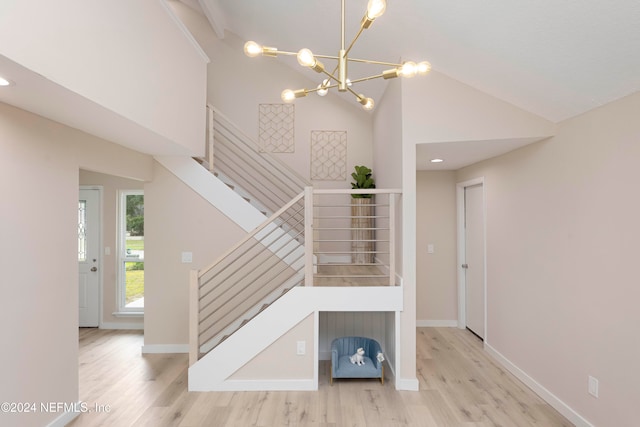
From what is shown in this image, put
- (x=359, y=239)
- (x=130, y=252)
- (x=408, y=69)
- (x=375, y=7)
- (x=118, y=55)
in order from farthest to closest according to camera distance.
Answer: (x=130, y=252)
(x=359, y=239)
(x=118, y=55)
(x=408, y=69)
(x=375, y=7)

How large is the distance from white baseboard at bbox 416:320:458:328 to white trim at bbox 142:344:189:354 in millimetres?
3335

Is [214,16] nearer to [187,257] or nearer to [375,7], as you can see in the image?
[187,257]

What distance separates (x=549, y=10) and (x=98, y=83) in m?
2.74

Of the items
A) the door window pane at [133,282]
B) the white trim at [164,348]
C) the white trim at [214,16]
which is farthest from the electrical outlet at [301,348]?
the white trim at [214,16]

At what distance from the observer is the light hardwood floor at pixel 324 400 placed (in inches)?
105

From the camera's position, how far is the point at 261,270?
412cm

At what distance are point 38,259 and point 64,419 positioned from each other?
1.30 m

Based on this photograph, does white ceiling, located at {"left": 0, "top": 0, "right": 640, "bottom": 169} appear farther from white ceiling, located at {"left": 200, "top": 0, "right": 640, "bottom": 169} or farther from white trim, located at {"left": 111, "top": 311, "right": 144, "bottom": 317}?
white trim, located at {"left": 111, "top": 311, "right": 144, "bottom": 317}

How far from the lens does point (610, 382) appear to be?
233 cm

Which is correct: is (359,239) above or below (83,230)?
below

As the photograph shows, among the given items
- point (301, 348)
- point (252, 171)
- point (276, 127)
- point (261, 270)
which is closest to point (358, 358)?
point (301, 348)

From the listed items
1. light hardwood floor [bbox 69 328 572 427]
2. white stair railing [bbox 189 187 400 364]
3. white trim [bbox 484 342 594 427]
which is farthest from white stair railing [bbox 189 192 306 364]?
white trim [bbox 484 342 594 427]

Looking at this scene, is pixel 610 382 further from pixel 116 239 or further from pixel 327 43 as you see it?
pixel 116 239

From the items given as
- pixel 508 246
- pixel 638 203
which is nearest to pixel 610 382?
pixel 638 203
